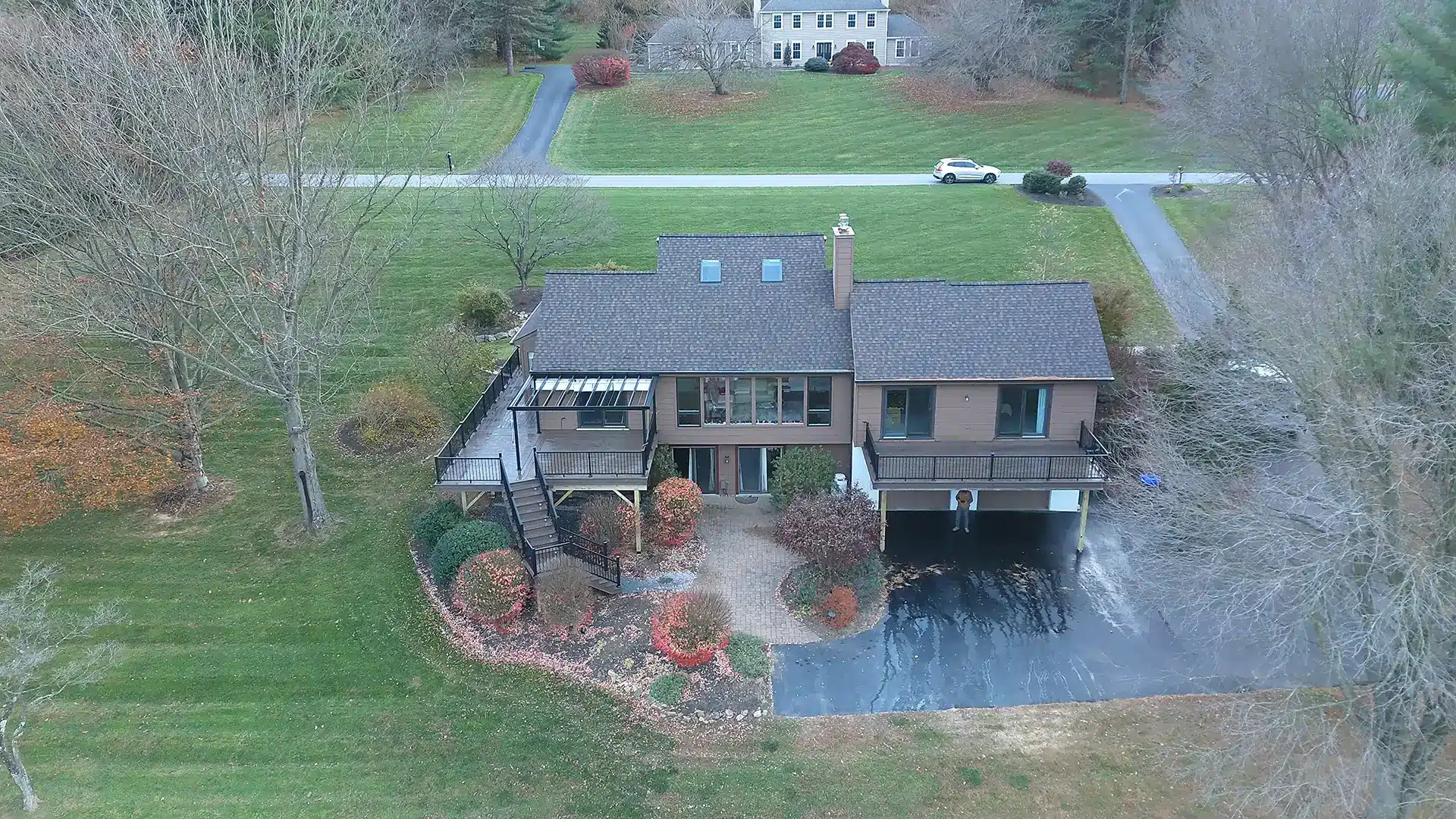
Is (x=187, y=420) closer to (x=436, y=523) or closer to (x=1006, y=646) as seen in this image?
(x=436, y=523)

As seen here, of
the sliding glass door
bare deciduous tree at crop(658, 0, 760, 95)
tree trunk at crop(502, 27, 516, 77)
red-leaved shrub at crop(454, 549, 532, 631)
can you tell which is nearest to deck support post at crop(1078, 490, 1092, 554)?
the sliding glass door

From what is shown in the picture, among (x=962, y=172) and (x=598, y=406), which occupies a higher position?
(x=962, y=172)

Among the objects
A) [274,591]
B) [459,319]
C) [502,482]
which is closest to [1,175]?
[274,591]

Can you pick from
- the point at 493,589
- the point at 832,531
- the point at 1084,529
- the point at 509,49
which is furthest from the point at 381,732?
the point at 509,49

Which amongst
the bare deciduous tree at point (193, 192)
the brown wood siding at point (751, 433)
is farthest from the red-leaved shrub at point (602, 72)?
the brown wood siding at point (751, 433)

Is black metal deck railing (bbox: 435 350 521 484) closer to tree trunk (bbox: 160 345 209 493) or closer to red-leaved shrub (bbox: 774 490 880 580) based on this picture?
tree trunk (bbox: 160 345 209 493)

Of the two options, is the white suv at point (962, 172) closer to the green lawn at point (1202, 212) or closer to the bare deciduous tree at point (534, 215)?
the green lawn at point (1202, 212)
